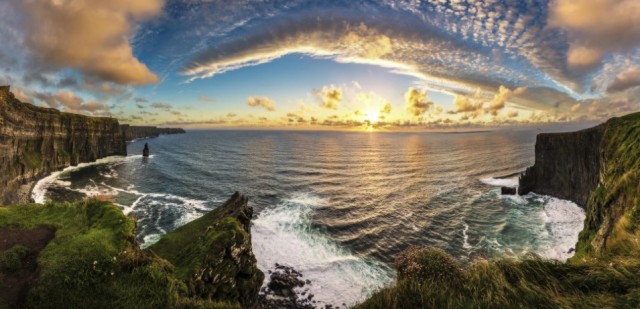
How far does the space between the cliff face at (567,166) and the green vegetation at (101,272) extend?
59059 millimetres

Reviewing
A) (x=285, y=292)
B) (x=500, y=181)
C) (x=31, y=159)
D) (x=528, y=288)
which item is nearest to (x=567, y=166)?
(x=500, y=181)

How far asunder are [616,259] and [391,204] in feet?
148

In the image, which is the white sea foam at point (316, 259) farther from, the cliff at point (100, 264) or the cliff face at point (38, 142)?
the cliff face at point (38, 142)

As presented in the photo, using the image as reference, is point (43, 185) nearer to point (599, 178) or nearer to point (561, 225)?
point (561, 225)

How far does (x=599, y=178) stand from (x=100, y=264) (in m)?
54.0

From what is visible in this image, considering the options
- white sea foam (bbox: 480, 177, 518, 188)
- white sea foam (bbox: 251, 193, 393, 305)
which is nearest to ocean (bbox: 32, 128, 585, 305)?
white sea foam (bbox: 251, 193, 393, 305)

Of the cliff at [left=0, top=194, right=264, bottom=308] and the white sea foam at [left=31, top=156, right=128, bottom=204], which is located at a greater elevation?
the cliff at [left=0, top=194, right=264, bottom=308]

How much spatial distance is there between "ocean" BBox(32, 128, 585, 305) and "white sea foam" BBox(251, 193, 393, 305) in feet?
0.36

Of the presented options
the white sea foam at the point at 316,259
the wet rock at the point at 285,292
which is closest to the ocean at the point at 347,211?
the white sea foam at the point at 316,259

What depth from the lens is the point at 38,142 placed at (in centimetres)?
7425

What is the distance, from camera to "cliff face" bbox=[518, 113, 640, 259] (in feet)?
44.3

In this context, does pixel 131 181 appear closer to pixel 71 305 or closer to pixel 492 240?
pixel 71 305

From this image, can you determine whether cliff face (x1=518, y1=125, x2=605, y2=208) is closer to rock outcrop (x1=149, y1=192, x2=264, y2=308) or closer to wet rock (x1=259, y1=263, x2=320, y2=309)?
wet rock (x1=259, y1=263, x2=320, y2=309)

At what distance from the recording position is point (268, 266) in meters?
30.1
